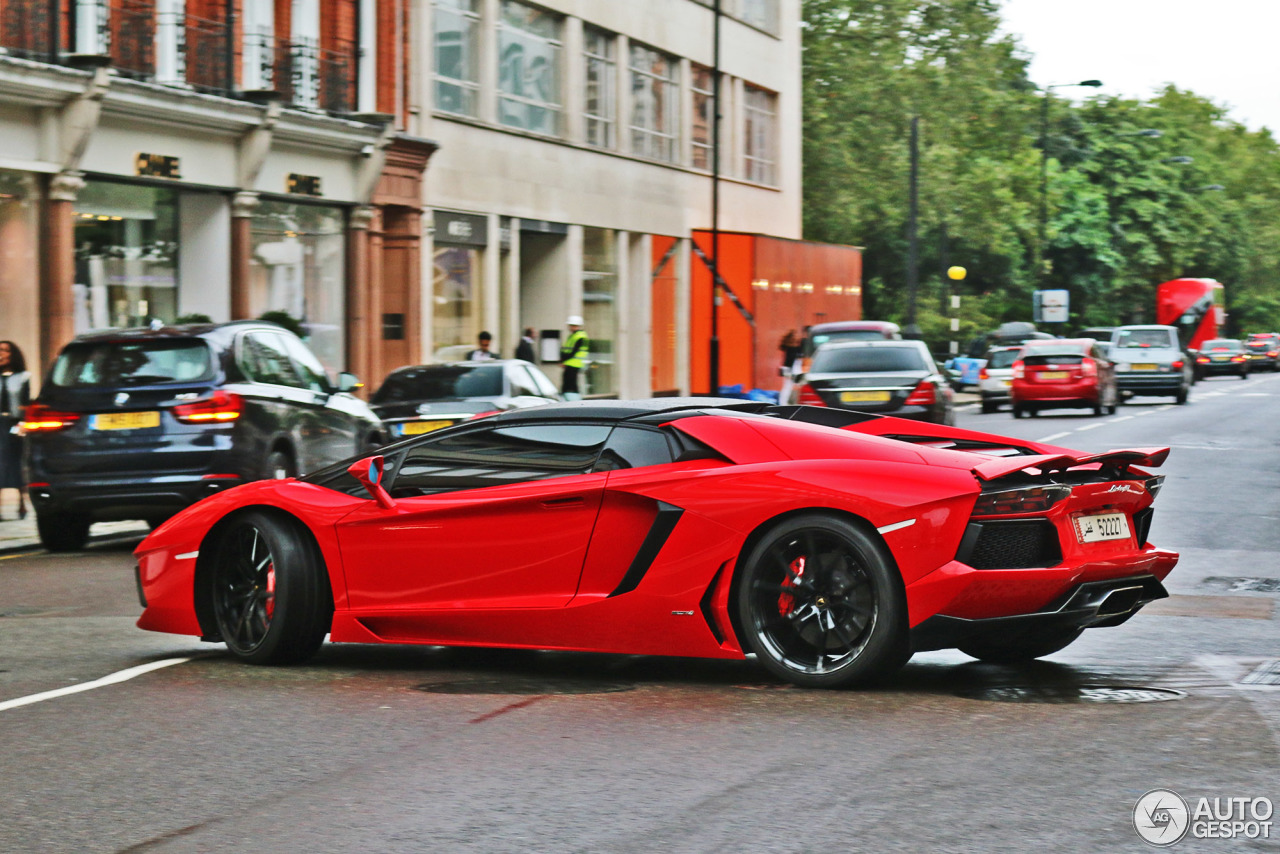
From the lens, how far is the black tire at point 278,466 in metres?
14.7

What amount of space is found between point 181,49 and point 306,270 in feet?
15.7

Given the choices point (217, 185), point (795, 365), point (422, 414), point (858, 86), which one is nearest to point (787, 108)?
point (858, 86)

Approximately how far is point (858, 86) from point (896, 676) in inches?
2114

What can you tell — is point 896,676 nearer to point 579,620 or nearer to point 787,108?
point 579,620

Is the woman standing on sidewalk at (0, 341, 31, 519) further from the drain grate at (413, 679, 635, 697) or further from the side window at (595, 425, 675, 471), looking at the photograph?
the side window at (595, 425, 675, 471)

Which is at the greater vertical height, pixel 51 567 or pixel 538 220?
pixel 538 220

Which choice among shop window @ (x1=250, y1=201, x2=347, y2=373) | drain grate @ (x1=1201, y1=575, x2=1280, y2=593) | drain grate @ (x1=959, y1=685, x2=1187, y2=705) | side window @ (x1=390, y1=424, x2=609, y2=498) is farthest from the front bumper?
shop window @ (x1=250, y1=201, x2=347, y2=373)

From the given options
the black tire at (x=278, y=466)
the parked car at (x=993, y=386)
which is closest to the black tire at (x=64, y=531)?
the black tire at (x=278, y=466)

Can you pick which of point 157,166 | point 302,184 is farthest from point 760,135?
point 157,166

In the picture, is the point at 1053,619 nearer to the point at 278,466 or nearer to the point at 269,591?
the point at 269,591

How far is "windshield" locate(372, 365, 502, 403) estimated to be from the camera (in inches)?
750

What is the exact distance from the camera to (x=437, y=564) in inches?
312

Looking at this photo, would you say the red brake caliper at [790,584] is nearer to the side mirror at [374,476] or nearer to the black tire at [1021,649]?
the black tire at [1021,649]

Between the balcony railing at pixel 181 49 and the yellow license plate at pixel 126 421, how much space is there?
836 cm
